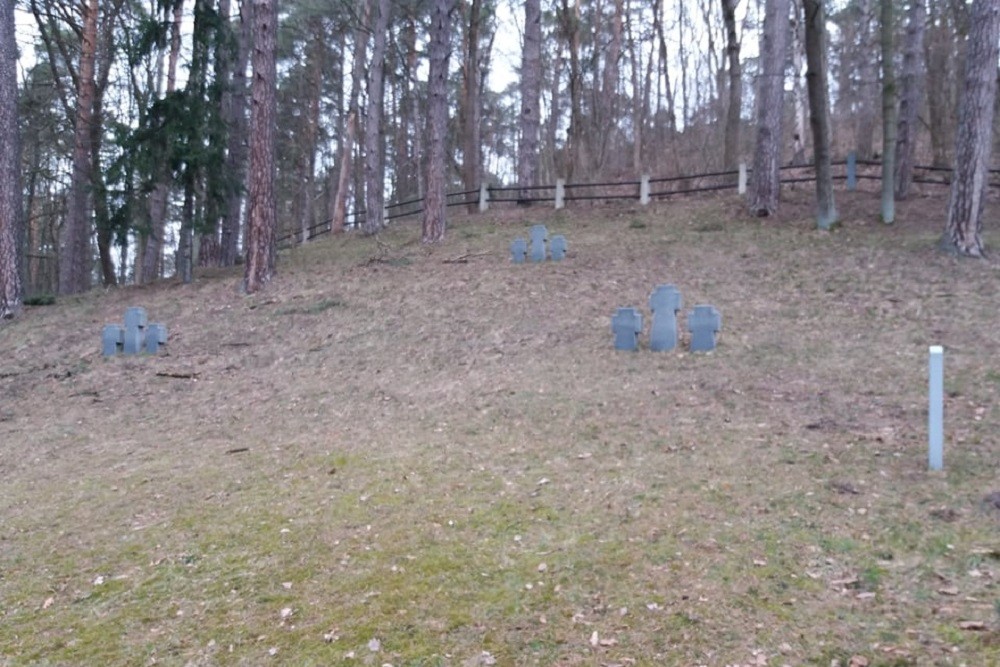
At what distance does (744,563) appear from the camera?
16.1ft

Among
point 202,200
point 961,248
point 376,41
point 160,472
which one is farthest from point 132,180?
point 961,248

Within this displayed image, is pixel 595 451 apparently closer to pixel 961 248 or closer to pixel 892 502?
pixel 892 502

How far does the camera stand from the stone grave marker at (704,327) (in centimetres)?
1018

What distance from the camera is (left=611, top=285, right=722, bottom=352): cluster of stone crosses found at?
1020 cm

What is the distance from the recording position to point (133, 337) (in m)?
13.5

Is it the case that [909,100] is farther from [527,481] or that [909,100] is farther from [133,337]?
[133,337]

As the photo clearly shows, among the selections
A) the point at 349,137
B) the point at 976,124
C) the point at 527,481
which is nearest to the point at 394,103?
the point at 349,137

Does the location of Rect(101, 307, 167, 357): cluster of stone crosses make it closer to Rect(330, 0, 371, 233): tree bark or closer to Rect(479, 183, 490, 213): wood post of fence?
Rect(479, 183, 490, 213): wood post of fence

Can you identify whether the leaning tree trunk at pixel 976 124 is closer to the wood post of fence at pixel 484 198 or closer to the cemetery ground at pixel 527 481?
the cemetery ground at pixel 527 481

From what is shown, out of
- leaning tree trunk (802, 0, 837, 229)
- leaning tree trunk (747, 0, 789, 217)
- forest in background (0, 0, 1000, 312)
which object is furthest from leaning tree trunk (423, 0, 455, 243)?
leaning tree trunk (802, 0, 837, 229)

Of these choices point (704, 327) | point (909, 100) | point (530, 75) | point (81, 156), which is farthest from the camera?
point (81, 156)

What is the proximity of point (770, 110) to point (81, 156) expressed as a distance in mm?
17859

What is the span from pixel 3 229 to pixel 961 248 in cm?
1916

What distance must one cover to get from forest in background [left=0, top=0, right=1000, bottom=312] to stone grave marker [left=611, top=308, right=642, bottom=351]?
679 centimetres
